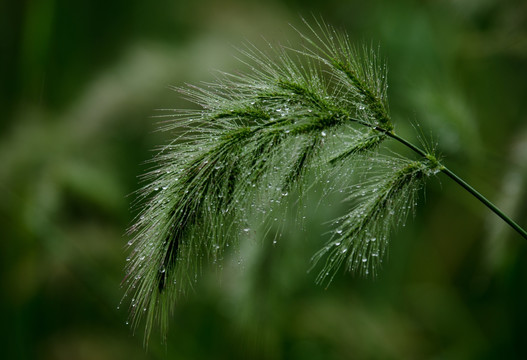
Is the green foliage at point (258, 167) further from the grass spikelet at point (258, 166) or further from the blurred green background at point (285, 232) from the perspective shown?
the blurred green background at point (285, 232)

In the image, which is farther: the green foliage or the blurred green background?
the blurred green background

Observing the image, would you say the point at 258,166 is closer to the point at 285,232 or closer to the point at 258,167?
the point at 258,167

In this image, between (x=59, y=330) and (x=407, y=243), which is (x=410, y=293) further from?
(x=59, y=330)

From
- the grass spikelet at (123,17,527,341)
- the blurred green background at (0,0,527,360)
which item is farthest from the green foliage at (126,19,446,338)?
the blurred green background at (0,0,527,360)

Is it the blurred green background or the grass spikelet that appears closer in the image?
the grass spikelet

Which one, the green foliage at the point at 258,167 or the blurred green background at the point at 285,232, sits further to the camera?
the blurred green background at the point at 285,232

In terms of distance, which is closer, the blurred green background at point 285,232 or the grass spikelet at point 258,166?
the grass spikelet at point 258,166

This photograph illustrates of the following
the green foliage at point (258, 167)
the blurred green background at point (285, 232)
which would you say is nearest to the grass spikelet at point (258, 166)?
the green foliage at point (258, 167)

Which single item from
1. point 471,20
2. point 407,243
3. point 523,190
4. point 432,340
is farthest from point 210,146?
point 432,340

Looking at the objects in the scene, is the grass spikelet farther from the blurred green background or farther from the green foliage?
the blurred green background
